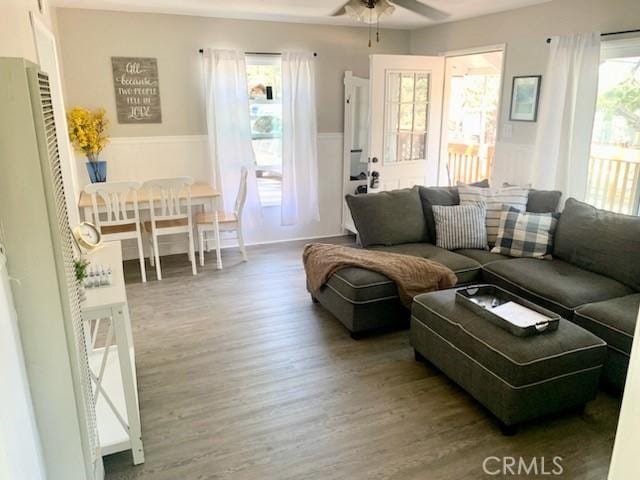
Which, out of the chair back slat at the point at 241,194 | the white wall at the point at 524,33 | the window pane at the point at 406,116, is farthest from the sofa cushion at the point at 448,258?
the window pane at the point at 406,116

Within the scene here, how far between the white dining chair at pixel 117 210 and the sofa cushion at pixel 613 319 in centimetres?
343

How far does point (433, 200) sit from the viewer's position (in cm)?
400

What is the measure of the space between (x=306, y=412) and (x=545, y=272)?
1.89 metres

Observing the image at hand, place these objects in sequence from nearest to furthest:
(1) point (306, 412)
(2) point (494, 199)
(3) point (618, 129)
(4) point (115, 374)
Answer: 1. (1) point (306, 412)
2. (4) point (115, 374)
3. (3) point (618, 129)
4. (2) point (494, 199)

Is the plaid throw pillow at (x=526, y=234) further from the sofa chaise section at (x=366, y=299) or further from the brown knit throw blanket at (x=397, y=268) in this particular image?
the brown knit throw blanket at (x=397, y=268)

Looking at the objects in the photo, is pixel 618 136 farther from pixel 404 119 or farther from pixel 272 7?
pixel 272 7

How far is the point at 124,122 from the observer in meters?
4.62

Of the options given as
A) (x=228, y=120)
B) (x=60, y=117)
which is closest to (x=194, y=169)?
(x=228, y=120)

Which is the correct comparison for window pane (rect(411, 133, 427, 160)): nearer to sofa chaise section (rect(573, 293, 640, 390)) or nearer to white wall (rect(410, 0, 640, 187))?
white wall (rect(410, 0, 640, 187))

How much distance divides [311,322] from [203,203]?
6.24ft

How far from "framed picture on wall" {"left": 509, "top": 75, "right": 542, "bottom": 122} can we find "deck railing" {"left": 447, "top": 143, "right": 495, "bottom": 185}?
2.59 meters

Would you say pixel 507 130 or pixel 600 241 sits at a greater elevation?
pixel 507 130

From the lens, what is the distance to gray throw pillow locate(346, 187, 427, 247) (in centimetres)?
385

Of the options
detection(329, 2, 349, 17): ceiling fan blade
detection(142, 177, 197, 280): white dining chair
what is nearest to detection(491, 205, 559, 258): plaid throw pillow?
detection(329, 2, 349, 17): ceiling fan blade
